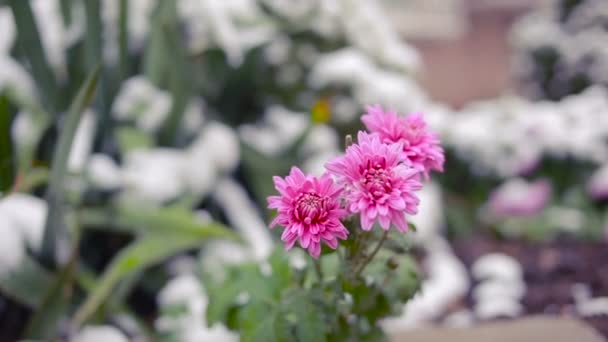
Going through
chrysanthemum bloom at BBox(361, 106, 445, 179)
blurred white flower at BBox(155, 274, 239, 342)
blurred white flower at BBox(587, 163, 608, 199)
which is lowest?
chrysanthemum bloom at BBox(361, 106, 445, 179)

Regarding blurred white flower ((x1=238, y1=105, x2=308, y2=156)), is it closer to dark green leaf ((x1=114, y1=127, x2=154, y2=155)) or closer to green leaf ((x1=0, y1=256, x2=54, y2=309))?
dark green leaf ((x1=114, y1=127, x2=154, y2=155))

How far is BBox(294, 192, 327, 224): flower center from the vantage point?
570 millimetres

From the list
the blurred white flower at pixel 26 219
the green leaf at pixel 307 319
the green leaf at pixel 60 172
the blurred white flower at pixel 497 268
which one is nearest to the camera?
the green leaf at pixel 307 319

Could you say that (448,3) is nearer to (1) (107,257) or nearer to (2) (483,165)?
(2) (483,165)

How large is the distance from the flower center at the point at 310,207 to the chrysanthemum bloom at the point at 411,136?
120mm

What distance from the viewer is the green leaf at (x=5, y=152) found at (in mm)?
1056

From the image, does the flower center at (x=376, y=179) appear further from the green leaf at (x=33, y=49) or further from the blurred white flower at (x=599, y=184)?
the blurred white flower at (x=599, y=184)

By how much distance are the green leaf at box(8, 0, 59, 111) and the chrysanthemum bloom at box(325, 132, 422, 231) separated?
3.27ft

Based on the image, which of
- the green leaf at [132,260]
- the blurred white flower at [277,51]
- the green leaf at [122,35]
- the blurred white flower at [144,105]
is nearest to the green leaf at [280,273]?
the green leaf at [132,260]

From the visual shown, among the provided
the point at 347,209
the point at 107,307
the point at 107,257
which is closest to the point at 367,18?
the point at 107,257

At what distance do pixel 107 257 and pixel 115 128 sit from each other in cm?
37

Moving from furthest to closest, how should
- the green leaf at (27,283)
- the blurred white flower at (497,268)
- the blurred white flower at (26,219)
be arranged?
the blurred white flower at (497,268)
the blurred white flower at (26,219)
the green leaf at (27,283)

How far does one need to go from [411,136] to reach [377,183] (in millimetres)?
111

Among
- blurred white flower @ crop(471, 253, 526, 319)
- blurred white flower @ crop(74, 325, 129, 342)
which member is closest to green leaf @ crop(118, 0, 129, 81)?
blurred white flower @ crop(74, 325, 129, 342)
